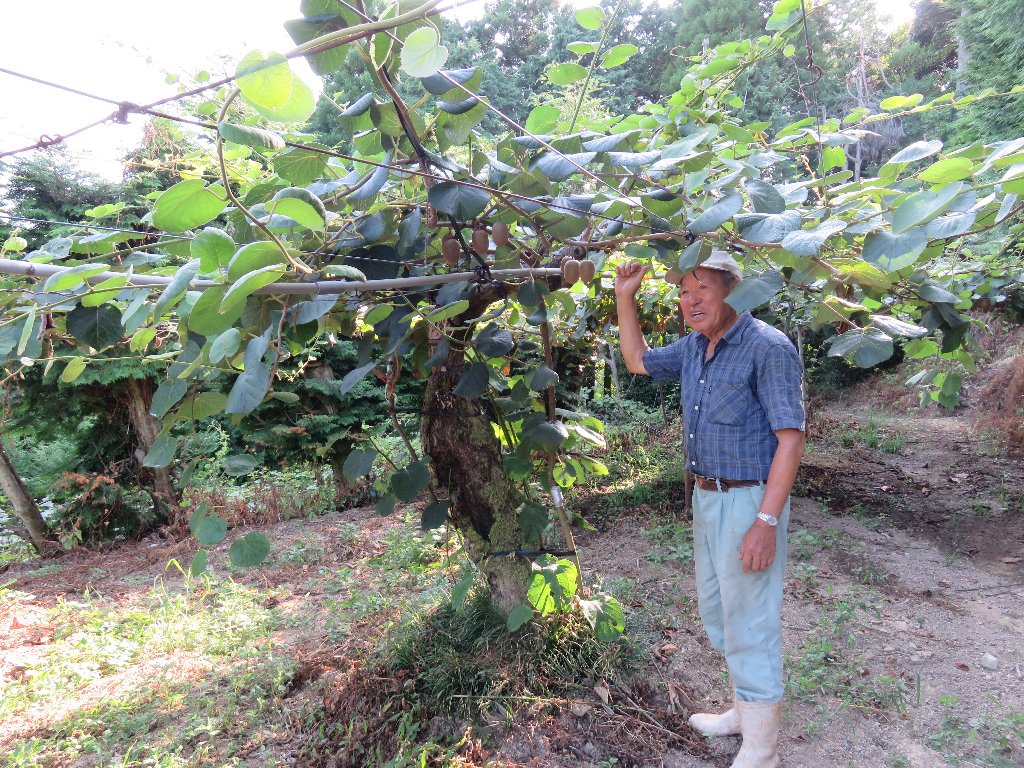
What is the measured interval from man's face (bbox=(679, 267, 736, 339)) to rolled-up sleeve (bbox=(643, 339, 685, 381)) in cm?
21

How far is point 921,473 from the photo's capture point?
500cm

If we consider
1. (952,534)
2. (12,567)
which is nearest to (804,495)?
(952,534)

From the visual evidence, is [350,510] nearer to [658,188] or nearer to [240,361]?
[240,361]

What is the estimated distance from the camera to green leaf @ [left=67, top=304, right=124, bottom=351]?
1.07 m

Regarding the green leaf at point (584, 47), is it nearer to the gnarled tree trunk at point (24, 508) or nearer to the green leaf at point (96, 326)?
the green leaf at point (96, 326)

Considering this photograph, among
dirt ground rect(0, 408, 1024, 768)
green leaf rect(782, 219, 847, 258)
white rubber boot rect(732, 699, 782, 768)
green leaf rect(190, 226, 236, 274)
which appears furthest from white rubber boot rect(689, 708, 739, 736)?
green leaf rect(190, 226, 236, 274)

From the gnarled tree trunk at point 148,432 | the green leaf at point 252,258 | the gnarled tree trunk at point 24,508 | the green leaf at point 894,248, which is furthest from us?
the gnarled tree trunk at point 148,432

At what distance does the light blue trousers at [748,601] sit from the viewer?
1.59m

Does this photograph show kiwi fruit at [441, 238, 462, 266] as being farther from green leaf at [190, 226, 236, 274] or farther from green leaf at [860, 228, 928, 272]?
green leaf at [860, 228, 928, 272]

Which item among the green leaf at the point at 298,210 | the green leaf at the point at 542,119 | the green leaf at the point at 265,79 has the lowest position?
the green leaf at the point at 298,210

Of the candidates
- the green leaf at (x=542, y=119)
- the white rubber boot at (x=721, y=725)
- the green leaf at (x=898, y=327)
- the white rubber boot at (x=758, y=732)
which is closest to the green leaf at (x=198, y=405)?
the green leaf at (x=542, y=119)

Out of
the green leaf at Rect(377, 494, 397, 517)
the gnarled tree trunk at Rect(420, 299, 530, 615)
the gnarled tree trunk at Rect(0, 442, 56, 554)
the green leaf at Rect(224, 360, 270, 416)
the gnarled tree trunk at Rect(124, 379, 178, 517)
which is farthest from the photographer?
the gnarled tree trunk at Rect(124, 379, 178, 517)

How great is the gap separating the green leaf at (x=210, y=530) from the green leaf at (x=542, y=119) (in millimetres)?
1143

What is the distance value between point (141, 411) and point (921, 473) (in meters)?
6.88
